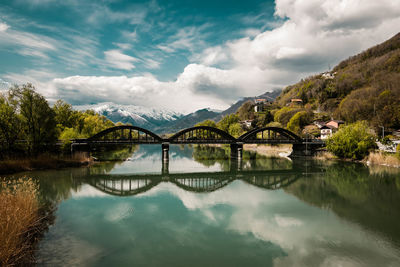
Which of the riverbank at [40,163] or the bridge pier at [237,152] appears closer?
the riverbank at [40,163]

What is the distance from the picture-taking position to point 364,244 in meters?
12.1

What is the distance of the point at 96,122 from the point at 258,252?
211 feet

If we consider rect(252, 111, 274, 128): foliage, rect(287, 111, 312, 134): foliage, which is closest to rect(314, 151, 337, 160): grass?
rect(287, 111, 312, 134): foliage

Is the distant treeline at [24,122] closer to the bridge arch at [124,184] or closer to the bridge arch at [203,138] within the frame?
the bridge arch at [124,184]

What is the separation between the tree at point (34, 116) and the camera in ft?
98.0

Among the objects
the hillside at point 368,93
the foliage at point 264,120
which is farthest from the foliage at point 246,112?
the hillside at point 368,93

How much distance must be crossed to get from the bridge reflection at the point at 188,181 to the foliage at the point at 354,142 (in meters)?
17.3

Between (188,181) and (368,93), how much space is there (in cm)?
7995

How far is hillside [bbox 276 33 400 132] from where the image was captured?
203 ft

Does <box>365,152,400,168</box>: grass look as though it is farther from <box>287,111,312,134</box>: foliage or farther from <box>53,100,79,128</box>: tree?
<box>53,100,79,128</box>: tree

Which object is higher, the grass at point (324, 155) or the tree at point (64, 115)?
the tree at point (64, 115)

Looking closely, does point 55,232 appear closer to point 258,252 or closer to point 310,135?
point 258,252

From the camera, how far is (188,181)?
3112 centimetres

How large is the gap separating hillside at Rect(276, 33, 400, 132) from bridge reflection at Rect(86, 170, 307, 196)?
43040 mm
